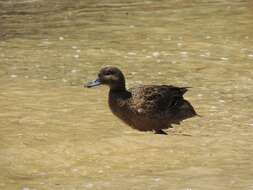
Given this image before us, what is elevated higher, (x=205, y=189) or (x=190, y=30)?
(x=205, y=189)

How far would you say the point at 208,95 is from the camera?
484 inches

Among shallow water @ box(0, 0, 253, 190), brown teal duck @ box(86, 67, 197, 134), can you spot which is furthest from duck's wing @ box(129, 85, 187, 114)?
shallow water @ box(0, 0, 253, 190)

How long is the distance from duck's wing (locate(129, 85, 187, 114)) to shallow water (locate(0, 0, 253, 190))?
309 mm

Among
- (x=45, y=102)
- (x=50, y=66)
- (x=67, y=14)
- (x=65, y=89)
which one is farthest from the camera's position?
(x=67, y=14)

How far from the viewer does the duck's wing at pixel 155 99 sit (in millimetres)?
9914

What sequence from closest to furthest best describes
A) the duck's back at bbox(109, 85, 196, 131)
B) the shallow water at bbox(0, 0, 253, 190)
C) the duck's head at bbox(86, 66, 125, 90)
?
the shallow water at bbox(0, 0, 253, 190) < the duck's back at bbox(109, 85, 196, 131) < the duck's head at bbox(86, 66, 125, 90)

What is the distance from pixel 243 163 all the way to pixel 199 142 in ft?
3.27

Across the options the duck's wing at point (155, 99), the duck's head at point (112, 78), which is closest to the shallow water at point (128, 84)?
the duck's wing at point (155, 99)

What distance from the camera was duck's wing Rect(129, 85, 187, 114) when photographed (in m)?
9.91

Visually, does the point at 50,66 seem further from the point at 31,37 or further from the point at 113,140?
the point at 113,140

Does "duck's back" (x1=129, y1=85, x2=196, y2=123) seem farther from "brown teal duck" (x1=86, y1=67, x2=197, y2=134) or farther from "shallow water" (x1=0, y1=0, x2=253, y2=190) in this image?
"shallow water" (x1=0, y1=0, x2=253, y2=190)

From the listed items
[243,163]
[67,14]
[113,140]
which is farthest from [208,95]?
[67,14]

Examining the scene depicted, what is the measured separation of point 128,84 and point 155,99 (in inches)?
123

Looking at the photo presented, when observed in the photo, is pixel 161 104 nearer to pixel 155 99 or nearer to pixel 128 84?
pixel 155 99
